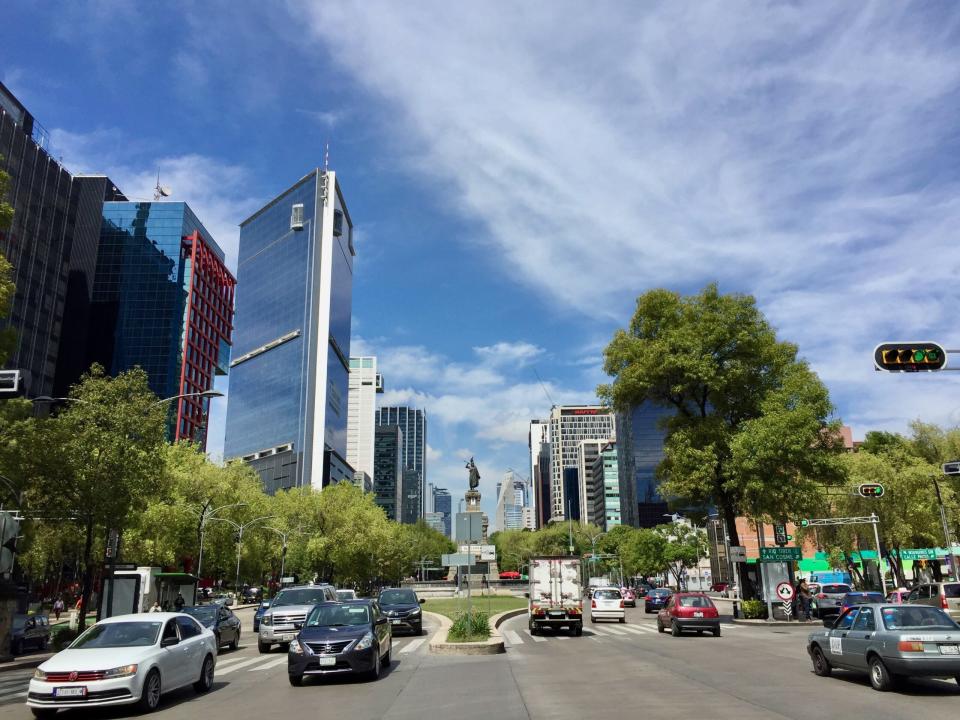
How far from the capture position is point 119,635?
42.0ft

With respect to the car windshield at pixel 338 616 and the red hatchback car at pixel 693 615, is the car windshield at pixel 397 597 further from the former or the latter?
the car windshield at pixel 338 616

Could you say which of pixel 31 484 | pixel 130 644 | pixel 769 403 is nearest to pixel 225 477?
pixel 31 484

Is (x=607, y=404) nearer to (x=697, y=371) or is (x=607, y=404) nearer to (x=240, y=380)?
(x=697, y=371)

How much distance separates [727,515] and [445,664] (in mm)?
20709

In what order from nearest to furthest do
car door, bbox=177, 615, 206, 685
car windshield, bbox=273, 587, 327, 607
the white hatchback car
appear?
car door, bbox=177, 615, 206, 685 → car windshield, bbox=273, 587, 327, 607 → the white hatchback car

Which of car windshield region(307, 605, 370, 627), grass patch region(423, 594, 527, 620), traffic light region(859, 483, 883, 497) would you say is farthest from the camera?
grass patch region(423, 594, 527, 620)

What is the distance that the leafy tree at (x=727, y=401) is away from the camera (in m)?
31.7

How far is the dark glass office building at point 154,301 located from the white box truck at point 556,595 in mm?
100814

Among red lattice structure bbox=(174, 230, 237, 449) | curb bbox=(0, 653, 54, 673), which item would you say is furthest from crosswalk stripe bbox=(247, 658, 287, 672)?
red lattice structure bbox=(174, 230, 237, 449)

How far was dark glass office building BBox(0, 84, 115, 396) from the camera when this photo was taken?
78625 mm

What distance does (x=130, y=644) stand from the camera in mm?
12492

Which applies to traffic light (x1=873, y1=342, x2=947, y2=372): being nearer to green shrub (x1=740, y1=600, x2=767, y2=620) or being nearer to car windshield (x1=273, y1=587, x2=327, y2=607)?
car windshield (x1=273, y1=587, x2=327, y2=607)

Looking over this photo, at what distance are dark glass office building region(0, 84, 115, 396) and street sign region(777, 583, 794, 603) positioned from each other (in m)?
73.6

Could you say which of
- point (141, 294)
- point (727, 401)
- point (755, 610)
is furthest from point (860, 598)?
point (141, 294)
